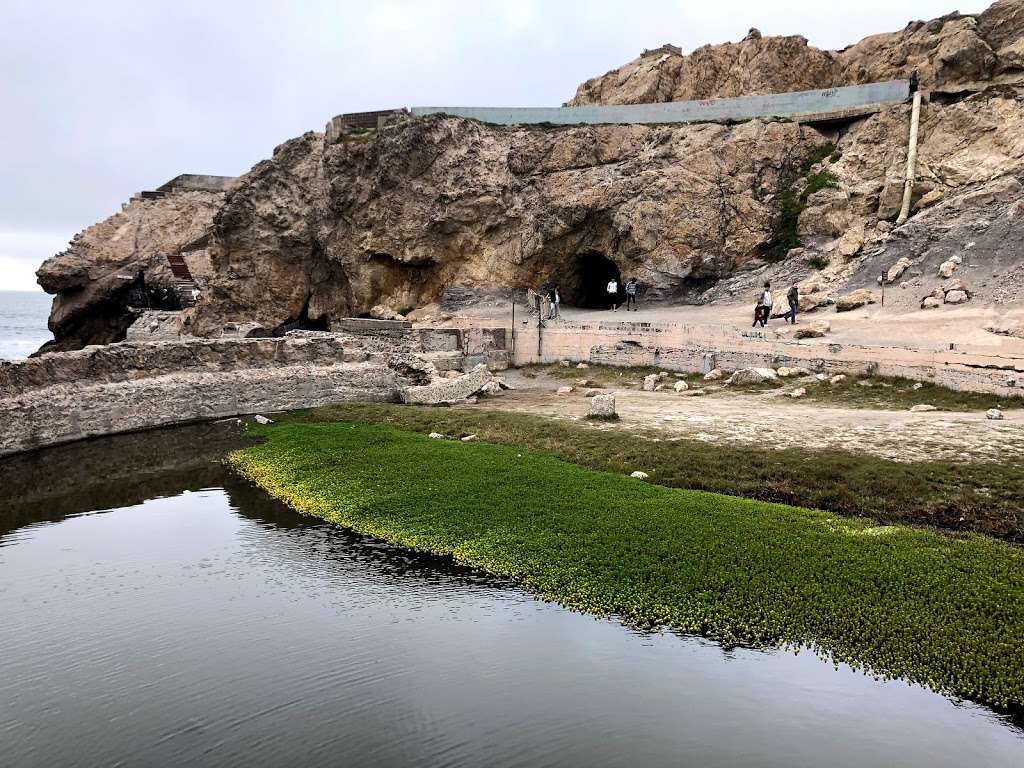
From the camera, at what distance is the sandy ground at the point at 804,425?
9805mm

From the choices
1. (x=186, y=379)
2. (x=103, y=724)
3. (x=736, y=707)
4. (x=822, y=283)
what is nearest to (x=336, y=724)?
(x=103, y=724)

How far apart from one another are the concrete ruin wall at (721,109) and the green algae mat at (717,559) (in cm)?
2157

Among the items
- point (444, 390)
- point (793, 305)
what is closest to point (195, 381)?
point (444, 390)

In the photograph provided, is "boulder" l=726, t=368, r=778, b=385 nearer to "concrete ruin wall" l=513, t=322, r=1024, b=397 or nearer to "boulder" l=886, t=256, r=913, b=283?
"concrete ruin wall" l=513, t=322, r=1024, b=397

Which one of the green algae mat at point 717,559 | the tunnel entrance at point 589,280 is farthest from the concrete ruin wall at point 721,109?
the green algae mat at point 717,559

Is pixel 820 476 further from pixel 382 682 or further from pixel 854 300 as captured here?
pixel 854 300

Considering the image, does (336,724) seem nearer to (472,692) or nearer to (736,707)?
(472,692)

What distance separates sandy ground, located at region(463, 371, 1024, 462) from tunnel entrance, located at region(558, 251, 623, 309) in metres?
13.7

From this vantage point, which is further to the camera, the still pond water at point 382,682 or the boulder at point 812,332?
the boulder at point 812,332

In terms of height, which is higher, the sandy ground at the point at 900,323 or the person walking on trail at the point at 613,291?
the person walking on trail at the point at 613,291

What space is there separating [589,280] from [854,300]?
1255cm

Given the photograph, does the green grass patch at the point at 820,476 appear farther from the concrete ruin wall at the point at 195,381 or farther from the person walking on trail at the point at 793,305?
the person walking on trail at the point at 793,305

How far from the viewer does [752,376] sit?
16188 mm

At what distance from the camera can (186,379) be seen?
15.8 metres
